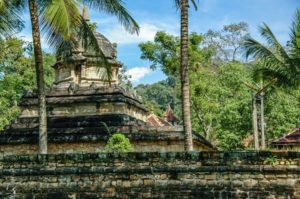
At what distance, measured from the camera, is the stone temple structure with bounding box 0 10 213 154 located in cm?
1560

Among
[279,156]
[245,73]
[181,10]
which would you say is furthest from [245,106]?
[279,156]

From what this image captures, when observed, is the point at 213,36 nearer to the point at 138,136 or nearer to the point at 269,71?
→ the point at 269,71

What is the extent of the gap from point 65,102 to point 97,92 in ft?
4.07

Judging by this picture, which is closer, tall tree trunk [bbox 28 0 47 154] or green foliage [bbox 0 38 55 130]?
tall tree trunk [bbox 28 0 47 154]

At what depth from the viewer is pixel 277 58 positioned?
17.0 metres

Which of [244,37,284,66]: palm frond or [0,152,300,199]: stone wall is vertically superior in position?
[244,37,284,66]: palm frond

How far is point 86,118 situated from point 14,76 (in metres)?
15.6

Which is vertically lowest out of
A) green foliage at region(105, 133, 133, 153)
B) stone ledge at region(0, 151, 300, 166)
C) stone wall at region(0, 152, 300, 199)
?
stone wall at region(0, 152, 300, 199)

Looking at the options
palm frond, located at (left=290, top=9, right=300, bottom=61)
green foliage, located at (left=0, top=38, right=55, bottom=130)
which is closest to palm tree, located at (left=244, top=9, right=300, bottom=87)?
palm frond, located at (left=290, top=9, right=300, bottom=61)

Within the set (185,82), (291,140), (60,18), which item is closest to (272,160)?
(185,82)

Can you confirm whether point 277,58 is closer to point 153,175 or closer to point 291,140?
point 291,140

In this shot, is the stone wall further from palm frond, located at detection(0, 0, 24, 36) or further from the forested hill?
the forested hill

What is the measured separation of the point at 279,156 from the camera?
9000mm

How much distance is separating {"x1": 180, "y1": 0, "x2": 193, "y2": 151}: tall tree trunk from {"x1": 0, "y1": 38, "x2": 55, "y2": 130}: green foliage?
1734cm
